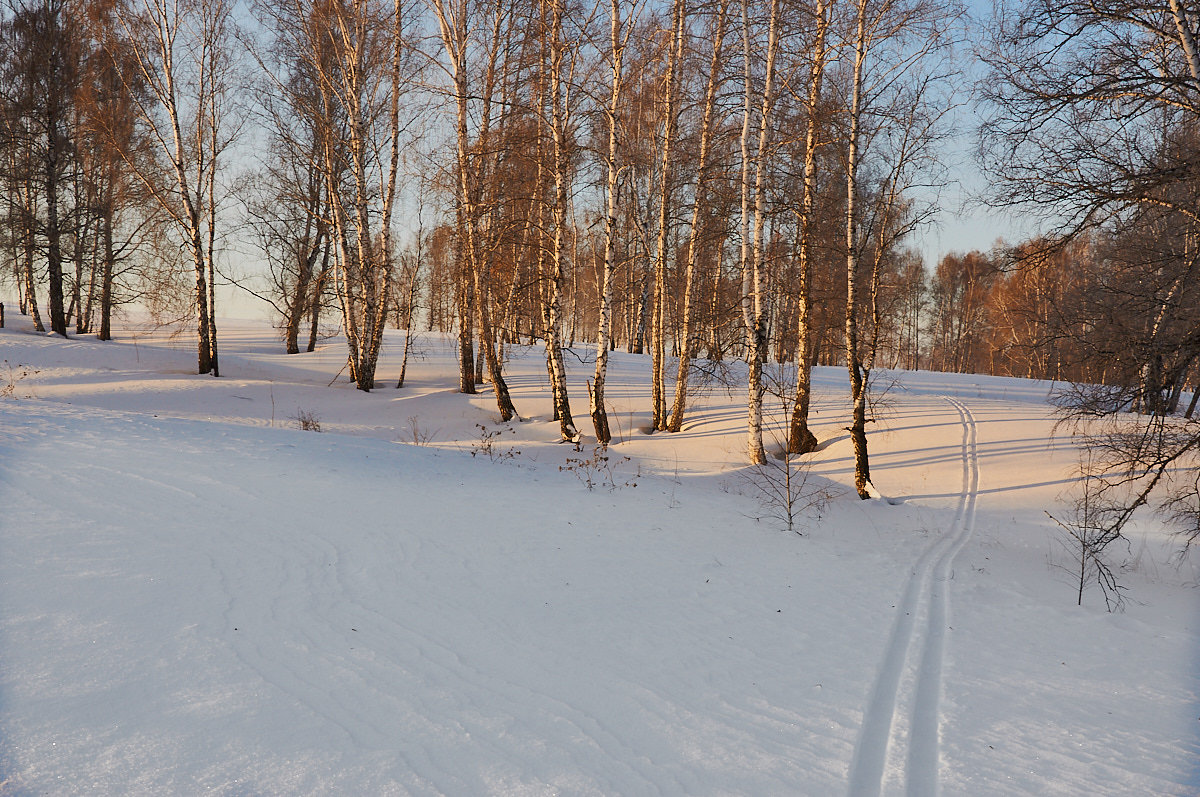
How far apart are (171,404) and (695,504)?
42.2 feet

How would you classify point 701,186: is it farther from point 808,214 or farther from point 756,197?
point 808,214

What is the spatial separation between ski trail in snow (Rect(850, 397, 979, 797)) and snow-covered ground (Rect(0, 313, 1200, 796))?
0.02 m

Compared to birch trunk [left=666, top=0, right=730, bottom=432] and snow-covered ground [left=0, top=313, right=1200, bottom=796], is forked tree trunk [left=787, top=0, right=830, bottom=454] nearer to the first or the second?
birch trunk [left=666, top=0, right=730, bottom=432]

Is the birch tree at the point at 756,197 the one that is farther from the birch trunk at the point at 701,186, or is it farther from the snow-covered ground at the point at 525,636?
the snow-covered ground at the point at 525,636

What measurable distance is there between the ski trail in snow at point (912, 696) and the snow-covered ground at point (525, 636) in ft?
0.08

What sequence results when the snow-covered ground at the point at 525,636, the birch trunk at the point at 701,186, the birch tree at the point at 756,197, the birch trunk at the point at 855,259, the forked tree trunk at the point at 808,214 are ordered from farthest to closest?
the birch trunk at the point at 701,186 < the birch tree at the point at 756,197 < the forked tree trunk at the point at 808,214 < the birch trunk at the point at 855,259 < the snow-covered ground at the point at 525,636

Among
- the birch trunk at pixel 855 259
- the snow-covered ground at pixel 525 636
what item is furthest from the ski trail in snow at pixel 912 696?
the birch trunk at pixel 855 259

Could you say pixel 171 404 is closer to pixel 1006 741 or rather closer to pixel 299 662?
pixel 299 662

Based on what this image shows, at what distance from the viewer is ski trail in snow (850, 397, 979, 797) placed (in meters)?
3.51

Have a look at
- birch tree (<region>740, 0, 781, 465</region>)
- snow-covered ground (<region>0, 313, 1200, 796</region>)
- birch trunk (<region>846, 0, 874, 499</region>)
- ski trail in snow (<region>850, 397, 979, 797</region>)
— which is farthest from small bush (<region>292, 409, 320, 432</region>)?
ski trail in snow (<region>850, 397, 979, 797</region>)

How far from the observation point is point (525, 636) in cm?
475

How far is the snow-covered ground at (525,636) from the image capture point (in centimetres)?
320

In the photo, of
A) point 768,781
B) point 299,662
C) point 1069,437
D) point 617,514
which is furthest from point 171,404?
point 1069,437

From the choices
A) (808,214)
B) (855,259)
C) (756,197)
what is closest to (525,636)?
(855,259)
